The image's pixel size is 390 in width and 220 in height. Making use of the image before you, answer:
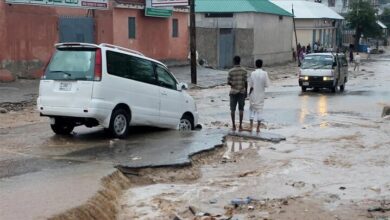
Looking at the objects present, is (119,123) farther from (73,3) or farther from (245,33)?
(245,33)

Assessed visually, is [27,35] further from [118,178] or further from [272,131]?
[118,178]

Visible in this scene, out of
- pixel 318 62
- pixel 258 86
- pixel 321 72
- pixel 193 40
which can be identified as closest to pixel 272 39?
pixel 318 62

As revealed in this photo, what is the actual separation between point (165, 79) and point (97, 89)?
2.29 metres

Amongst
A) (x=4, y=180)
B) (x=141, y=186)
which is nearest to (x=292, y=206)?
(x=141, y=186)

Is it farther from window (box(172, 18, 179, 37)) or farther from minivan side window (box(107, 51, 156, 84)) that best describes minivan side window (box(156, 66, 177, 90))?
window (box(172, 18, 179, 37))

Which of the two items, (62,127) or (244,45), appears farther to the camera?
(244,45)

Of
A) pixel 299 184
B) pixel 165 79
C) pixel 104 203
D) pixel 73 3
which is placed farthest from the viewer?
pixel 73 3

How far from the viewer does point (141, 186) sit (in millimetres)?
8344

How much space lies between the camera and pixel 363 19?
73.4m

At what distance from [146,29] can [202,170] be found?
21.7 m

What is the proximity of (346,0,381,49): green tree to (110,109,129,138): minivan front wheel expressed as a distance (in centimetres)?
6719

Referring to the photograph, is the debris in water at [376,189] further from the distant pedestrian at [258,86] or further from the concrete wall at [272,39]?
the concrete wall at [272,39]

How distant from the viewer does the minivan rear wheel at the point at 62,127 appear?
11.5 metres

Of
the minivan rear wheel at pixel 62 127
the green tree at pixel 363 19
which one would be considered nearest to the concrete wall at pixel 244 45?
the minivan rear wheel at pixel 62 127
